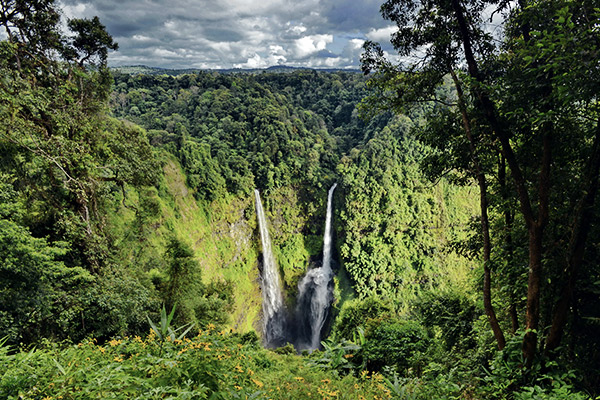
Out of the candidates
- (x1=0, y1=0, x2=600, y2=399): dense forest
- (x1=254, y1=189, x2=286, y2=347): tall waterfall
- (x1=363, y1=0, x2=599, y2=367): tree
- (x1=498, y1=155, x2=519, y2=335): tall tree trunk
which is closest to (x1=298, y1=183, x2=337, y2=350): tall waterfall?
(x1=254, y1=189, x2=286, y2=347): tall waterfall

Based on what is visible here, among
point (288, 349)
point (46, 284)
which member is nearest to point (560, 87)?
point (46, 284)

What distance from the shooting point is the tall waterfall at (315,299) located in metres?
31.3

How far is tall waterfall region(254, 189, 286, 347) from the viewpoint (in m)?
29.8

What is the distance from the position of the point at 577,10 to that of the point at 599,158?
1.66m

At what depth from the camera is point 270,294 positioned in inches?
1214

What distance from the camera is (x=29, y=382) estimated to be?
7.71 feet

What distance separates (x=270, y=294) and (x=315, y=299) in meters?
5.33

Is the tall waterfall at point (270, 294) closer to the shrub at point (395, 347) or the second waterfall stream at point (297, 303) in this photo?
the second waterfall stream at point (297, 303)

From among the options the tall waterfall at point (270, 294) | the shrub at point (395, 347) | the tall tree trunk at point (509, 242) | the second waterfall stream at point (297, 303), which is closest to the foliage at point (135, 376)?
the tall tree trunk at point (509, 242)

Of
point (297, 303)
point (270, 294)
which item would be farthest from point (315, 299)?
point (270, 294)

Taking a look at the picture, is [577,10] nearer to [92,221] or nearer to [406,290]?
[92,221]

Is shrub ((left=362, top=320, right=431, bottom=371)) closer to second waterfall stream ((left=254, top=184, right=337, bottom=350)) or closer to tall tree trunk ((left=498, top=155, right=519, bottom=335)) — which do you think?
tall tree trunk ((left=498, top=155, right=519, bottom=335))

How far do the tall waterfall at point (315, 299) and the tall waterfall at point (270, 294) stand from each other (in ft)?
7.87

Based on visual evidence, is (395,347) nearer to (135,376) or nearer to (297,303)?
(135,376)
